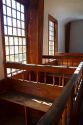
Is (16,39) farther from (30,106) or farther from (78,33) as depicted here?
(78,33)

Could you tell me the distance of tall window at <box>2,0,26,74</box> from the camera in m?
2.83

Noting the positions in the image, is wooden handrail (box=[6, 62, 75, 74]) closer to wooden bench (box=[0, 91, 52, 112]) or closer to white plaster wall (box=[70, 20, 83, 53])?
wooden bench (box=[0, 91, 52, 112])

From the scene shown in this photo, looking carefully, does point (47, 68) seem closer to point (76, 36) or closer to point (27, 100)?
point (27, 100)

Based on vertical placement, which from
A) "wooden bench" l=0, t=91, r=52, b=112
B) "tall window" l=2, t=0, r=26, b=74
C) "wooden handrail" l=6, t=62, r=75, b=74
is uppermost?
"tall window" l=2, t=0, r=26, b=74

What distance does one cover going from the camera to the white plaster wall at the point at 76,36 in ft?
25.4

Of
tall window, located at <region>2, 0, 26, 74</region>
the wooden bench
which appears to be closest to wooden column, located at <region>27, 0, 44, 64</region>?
tall window, located at <region>2, 0, 26, 74</region>

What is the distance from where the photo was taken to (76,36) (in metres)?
7.87

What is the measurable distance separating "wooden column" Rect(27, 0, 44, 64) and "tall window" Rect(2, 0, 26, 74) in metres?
0.20

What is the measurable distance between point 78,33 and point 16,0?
17.6 feet

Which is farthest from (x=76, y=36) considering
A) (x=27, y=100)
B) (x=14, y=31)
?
(x=27, y=100)

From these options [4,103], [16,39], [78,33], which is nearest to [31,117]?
[4,103]

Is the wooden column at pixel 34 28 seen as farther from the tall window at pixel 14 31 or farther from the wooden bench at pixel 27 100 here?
the wooden bench at pixel 27 100

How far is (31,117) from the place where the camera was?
261cm

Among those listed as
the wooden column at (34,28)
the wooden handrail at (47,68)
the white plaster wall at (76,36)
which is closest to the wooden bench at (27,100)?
the wooden handrail at (47,68)
